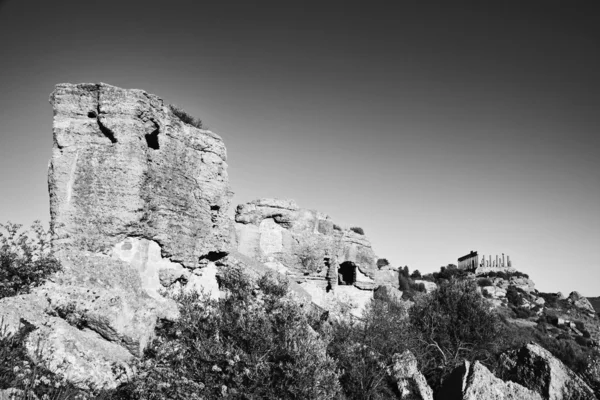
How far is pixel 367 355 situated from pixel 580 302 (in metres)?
64.8

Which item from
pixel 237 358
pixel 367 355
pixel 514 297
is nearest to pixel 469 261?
pixel 514 297

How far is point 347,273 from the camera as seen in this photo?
24766 millimetres

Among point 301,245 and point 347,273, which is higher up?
point 301,245

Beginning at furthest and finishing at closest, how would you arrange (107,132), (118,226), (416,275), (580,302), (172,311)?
(416,275) → (580,302) → (107,132) → (118,226) → (172,311)

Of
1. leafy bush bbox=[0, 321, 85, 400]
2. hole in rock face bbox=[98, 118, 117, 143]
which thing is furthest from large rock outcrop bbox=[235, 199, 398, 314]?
leafy bush bbox=[0, 321, 85, 400]

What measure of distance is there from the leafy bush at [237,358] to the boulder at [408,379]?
2995 mm

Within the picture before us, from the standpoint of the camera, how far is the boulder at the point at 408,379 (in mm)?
7938

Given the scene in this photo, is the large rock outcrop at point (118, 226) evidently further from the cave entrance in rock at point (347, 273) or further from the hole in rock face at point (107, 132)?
the cave entrance in rock at point (347, 273)

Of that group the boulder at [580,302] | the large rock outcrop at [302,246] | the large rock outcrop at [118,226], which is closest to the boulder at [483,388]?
the large rock outcrop at [118,226]

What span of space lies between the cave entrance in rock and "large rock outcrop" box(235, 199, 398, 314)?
0.38 meters

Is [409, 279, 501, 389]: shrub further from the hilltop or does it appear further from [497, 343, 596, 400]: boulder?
[497, 343, 596, 400]: boulder

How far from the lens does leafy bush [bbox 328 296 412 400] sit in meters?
8.78

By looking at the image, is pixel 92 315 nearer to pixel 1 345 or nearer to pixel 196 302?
pixel 1 345

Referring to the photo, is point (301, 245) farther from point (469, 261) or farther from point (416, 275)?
point (469, 261)
